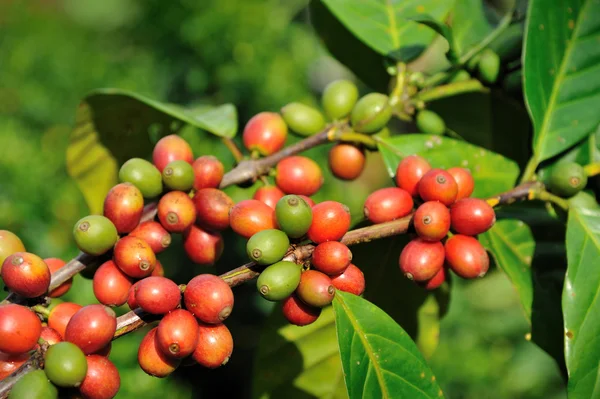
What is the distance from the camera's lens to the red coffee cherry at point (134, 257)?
4.04ft

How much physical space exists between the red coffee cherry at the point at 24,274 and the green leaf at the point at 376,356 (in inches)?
22.0

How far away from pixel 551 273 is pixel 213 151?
229cm

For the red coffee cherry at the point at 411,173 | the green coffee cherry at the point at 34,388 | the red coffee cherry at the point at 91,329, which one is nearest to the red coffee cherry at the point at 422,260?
the red coffee cherry at the point at 411,173

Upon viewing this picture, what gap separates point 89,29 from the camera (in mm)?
6766

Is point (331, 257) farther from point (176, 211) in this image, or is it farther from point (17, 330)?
point (17, 330)

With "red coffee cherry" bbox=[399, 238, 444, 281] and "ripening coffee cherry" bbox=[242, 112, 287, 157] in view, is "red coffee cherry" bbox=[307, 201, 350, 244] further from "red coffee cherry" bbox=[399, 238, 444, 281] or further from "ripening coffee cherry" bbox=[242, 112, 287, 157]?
"ripening coffee cherry" bbox=[242, 112, 287, 157]

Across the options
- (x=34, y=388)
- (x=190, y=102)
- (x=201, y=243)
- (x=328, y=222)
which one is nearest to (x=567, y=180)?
(x=328, y=222)

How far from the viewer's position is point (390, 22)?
182 centimetres

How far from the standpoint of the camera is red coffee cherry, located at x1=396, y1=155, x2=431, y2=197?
4.56 ft

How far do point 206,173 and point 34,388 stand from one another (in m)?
0.60

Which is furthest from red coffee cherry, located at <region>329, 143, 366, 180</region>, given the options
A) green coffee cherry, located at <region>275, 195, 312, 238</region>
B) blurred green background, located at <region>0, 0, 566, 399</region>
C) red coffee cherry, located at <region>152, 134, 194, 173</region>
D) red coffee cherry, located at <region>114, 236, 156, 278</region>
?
blurred green background, located at <region>0, 0, 566, 399</region>

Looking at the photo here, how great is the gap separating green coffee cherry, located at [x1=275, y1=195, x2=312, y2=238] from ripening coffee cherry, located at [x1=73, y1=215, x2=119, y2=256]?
1.13 ft

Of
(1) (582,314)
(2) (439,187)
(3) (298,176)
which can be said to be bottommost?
(1) (582,314)

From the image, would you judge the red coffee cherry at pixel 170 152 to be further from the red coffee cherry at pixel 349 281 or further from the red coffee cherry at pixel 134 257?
the red coffee cherry at pixel 349 281
